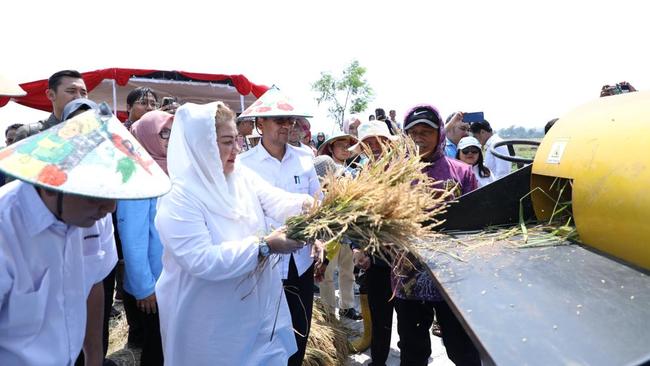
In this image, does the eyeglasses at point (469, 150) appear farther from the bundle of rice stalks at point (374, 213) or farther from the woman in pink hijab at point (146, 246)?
the woman in pink hijab at point (146, 246)

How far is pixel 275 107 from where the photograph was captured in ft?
10.4

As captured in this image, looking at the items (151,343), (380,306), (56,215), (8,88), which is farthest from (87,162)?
(380,306)

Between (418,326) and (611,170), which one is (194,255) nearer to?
(418,326)

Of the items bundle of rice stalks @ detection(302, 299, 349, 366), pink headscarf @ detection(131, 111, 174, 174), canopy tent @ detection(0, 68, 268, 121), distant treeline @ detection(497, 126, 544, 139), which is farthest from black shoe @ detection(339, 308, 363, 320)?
canopy tent @ detection(0, 68, 268, 121)

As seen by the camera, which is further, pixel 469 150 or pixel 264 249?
pixel 469 150

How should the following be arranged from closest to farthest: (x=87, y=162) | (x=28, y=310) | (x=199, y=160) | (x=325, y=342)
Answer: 1. (x=87, y=162)
2. (x=28, y=310)
3. (x=199, y=160)
4. (x=325, y=342)

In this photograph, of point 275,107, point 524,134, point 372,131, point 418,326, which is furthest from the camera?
point 524,134

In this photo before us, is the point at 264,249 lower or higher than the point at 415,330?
higher

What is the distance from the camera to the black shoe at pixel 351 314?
4.71 metres

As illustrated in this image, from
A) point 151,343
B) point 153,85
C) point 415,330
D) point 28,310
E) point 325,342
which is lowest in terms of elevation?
point 325,342

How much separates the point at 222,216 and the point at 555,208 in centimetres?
172

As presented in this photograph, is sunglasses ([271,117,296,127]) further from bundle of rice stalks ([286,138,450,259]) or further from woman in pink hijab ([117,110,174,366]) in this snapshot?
bundle of rice stalks ([286,138,450,259])

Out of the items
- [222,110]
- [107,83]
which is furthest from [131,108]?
[107,83]

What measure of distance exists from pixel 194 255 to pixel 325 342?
76.9 inches
